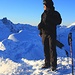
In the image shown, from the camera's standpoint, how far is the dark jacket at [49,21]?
418 inches

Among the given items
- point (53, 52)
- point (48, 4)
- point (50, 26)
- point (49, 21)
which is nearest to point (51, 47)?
point (53, 52)

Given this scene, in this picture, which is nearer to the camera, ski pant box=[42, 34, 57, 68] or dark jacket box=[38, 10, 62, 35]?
dark jacket box=[38, 10, 62, 35]

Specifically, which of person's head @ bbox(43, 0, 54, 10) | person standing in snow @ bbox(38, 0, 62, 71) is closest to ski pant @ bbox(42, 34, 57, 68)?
person standing in snow @ bbox(38, 0, 62, 71)

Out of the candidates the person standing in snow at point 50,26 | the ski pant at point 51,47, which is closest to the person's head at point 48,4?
the person standing in snow at point 50,26

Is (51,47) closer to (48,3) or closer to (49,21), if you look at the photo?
(49,21)

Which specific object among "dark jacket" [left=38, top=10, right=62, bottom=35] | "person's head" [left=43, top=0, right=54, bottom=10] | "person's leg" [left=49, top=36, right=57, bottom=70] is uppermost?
"person's head" [left=43, top=0, right=54, bottom=10]

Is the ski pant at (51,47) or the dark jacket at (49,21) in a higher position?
the dark jacket at (49,21)

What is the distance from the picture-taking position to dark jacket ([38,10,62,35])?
418 inches

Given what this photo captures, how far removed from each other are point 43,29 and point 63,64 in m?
1.62

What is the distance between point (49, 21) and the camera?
1073cm

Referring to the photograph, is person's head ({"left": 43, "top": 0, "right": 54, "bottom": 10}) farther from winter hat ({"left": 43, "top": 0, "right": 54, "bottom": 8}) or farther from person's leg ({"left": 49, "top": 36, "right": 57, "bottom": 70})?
person's leg ({"left": 49, "top": 36, "right": 57, "bottom": 70})

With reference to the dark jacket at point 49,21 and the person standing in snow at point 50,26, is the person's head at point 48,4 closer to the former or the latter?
the person standing in snow at point 50,26

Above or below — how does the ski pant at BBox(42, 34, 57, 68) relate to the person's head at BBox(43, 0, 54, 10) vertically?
below

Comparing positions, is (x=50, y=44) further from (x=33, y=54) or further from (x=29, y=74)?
(x=33, y=54)
